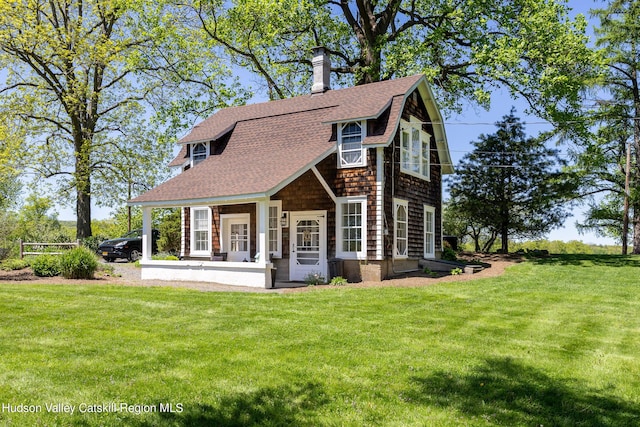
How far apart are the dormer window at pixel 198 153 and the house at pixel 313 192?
0.08 m

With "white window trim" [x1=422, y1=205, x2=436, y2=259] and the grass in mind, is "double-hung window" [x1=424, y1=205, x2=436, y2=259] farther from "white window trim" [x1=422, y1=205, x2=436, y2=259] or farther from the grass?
the grass

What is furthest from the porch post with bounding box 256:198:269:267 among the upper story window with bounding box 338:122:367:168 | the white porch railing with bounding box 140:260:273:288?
the upper story window with bounding box 338:122:367:168

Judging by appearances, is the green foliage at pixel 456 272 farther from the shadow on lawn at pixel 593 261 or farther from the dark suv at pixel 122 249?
the dark suv at pixel 122 249

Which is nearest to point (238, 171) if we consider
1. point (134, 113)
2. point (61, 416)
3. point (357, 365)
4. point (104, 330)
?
point (104, 330)

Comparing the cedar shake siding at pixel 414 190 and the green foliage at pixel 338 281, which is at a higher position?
the cedar shake siding at pixel 414 190

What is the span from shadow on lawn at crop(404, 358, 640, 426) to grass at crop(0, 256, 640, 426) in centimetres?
2

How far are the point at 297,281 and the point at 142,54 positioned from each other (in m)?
20.3

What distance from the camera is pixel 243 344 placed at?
269 inches

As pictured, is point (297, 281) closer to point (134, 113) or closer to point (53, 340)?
point (53, 340)

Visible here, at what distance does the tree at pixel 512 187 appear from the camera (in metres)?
24.4

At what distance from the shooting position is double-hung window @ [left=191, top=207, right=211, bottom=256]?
18953 millimetres

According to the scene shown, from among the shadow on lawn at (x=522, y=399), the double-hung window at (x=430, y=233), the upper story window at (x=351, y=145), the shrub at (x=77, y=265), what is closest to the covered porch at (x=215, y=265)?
the shrub at (x=77, y=265)

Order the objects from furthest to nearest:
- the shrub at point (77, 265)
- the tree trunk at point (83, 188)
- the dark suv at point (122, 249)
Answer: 1. the tree trunk at point (83, 188)
2. the dark suv at point (122, 249)
3. the shrub at point (77, 265)

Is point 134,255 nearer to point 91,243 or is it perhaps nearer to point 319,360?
point 91,243
